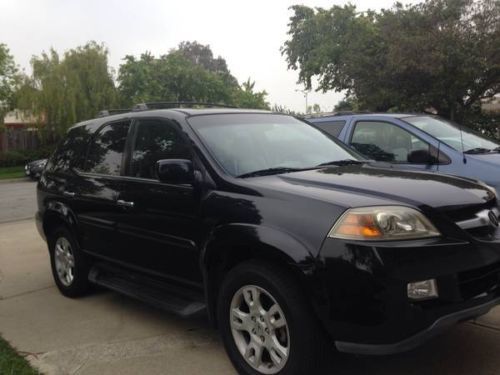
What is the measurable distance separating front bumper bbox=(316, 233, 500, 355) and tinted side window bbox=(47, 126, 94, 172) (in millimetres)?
3122

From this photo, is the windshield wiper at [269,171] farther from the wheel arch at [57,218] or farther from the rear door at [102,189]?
the wheel arch at [57,218]

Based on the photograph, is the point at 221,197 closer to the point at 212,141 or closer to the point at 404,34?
the point at 212,141

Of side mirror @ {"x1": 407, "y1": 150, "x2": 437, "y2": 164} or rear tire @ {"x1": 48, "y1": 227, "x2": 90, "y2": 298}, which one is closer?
rear tire @ {"x1": 48, "y1": 227, "x2": 90, "y2": 298}

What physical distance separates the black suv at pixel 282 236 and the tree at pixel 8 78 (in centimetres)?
3035

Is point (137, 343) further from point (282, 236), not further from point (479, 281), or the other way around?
point (479, 281)

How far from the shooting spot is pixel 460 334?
4.00 meters

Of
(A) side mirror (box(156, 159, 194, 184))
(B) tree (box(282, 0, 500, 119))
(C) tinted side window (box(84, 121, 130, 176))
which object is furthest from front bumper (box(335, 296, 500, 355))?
(B) tree (box(282, 0, 500, 119))

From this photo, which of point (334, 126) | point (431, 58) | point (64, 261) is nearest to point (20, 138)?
point (431, 58)

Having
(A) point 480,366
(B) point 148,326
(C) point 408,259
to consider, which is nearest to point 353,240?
(C) point 408,259

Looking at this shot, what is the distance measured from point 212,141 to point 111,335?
1722mm

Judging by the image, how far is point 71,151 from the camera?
215 inches

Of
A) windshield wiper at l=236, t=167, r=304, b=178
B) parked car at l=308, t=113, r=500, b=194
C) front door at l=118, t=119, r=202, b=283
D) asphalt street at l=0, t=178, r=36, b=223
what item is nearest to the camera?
windshield wiper at l=236, t=167, r=304, b=178

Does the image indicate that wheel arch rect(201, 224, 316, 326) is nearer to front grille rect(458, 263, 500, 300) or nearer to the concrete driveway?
the concrete driveway

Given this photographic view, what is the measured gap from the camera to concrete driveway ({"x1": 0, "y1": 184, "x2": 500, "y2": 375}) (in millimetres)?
3572
